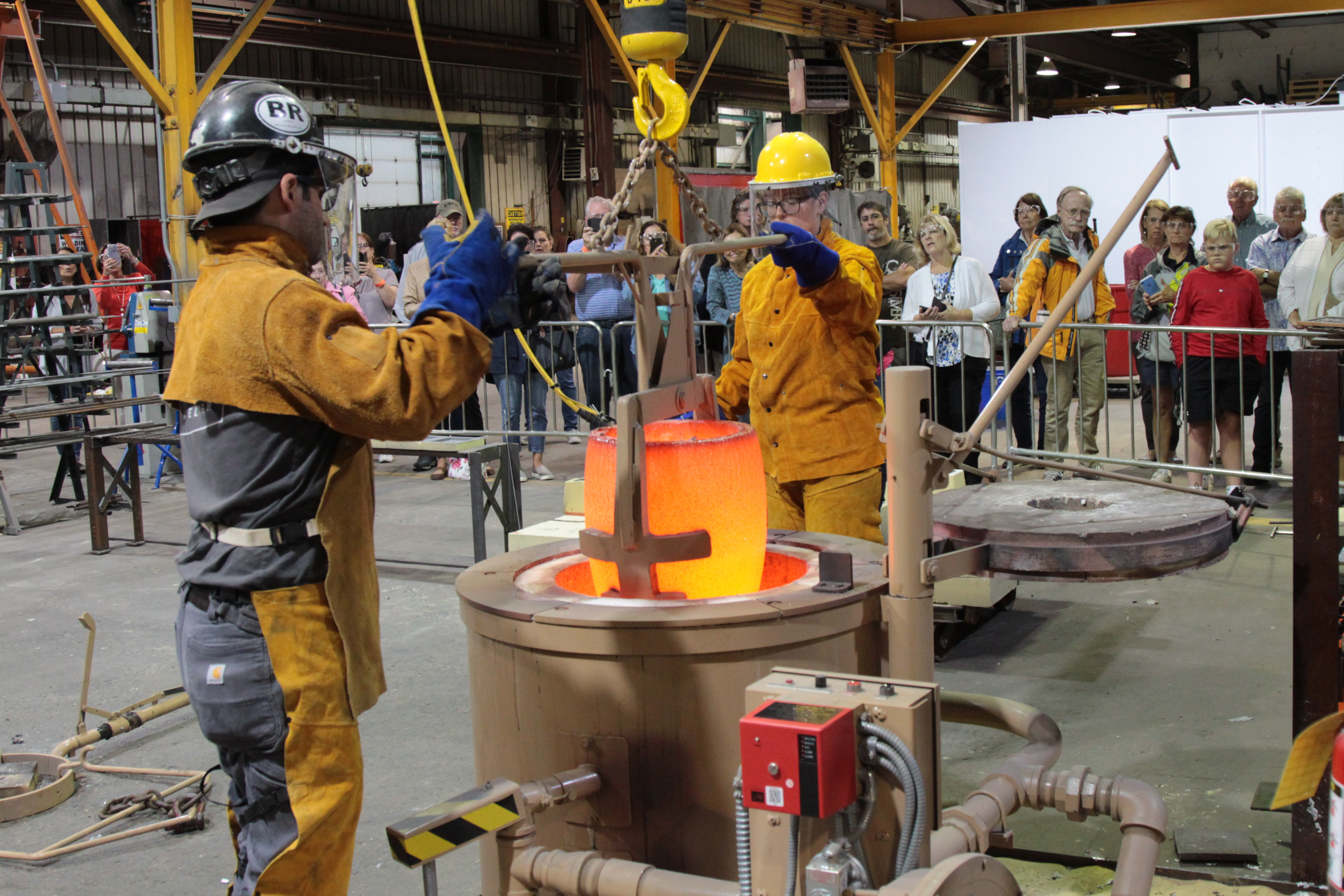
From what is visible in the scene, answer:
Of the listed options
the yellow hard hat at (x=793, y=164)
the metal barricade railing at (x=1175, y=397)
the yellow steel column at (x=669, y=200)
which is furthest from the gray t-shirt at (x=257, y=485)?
the yellow steel column at (x=669, y=200)

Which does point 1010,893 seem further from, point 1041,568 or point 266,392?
point 266,392

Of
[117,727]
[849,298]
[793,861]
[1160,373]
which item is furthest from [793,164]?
[1160,373]

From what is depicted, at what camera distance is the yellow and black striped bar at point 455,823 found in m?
2.04

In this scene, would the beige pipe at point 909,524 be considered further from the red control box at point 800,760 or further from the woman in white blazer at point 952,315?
the woman in white blazer at point 952,315

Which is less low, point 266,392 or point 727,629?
point 266,392

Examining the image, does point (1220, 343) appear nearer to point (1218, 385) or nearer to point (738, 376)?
point (1218, 385)

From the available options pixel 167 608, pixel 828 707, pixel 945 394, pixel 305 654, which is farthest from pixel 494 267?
pixel 945 394

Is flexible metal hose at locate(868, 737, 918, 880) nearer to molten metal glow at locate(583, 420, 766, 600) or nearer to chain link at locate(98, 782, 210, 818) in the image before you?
molten metal glow at locate(583, 420, 766, 600)

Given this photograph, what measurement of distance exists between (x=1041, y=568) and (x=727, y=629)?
2.50ft

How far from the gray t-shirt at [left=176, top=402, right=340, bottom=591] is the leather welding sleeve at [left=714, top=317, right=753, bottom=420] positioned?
1.89 metres

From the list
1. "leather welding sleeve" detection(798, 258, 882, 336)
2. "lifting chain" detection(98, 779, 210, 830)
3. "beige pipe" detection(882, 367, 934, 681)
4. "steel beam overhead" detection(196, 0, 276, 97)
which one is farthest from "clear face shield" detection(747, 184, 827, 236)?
"steel beam overhead" detection(196, 0, 276, 97)

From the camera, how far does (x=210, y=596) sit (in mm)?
2285

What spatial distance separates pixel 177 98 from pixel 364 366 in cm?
738

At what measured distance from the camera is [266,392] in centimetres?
217
